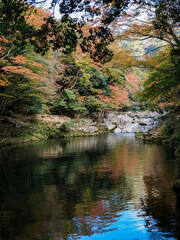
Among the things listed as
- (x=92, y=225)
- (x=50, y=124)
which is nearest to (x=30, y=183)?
(x=92, y=225)

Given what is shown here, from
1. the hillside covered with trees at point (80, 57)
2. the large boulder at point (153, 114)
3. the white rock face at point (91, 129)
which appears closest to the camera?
the hillside covered with trees at point (80, 57)

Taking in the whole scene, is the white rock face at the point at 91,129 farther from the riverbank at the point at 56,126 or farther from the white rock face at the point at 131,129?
the white rock face at the point at 131,129

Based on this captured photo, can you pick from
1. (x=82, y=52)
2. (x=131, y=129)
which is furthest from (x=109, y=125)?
(x=82, y=52)

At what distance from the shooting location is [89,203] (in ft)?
16.7

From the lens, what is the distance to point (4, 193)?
5.93 m

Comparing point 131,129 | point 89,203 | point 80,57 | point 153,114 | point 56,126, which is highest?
point 80,57

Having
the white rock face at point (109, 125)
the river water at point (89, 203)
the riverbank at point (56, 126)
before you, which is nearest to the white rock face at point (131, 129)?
the riverbank at point (56, 126)

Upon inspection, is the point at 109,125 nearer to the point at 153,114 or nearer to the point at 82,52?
the point at 153,114

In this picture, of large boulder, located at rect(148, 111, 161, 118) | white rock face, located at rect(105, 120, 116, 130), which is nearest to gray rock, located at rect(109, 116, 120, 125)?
white rock face, located at rect(105, 120, 116, 130)

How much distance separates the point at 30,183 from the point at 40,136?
15.0m

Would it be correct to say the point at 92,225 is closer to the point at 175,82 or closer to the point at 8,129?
the point at 175,82

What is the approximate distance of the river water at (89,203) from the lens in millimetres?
3748

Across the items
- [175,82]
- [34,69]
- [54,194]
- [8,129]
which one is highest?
[34,69]

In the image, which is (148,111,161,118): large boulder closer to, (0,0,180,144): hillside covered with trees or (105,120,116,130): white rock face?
(0,0,180,144): hillside covered with trees
